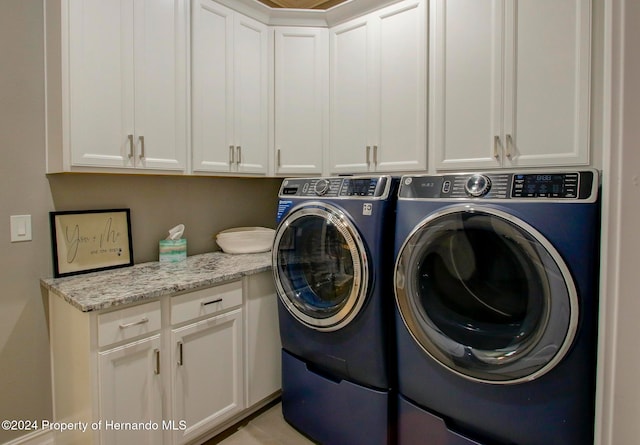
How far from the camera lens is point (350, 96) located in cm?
224

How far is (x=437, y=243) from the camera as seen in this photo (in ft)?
4.52

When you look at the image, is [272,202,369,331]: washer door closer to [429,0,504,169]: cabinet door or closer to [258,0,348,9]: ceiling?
[429,0,504,169]: cabinet door

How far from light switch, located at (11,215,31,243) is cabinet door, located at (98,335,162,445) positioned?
2.46 ft

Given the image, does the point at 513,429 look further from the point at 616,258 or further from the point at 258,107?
the point at 258,107

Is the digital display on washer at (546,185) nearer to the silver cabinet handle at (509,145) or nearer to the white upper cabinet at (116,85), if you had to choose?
the silver cabinet handle at (509,145)

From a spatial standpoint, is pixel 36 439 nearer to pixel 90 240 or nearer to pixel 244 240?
pixel 90 240

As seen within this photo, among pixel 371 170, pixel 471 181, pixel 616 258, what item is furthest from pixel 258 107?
pixel 616 258

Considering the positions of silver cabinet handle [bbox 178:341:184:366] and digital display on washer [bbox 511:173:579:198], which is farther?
silver cabinet handle [bbox 178:341:184:366]

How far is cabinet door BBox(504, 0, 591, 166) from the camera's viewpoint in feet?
4.90

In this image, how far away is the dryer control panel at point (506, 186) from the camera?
1094mm

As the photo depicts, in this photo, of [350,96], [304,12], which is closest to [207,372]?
[350,96]

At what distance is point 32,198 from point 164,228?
0.66m

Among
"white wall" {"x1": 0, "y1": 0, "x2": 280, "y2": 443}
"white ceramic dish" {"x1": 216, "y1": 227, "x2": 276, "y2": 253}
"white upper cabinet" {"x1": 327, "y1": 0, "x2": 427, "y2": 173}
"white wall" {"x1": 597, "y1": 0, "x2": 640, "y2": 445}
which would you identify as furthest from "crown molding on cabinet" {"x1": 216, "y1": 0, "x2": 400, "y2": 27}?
"white wall" {"x1": 597, "y1": 0, "x2": 640, "y2": 445}

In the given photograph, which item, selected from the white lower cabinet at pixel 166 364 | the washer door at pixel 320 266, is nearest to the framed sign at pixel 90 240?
the white lower cabinet at pixel 166 364
